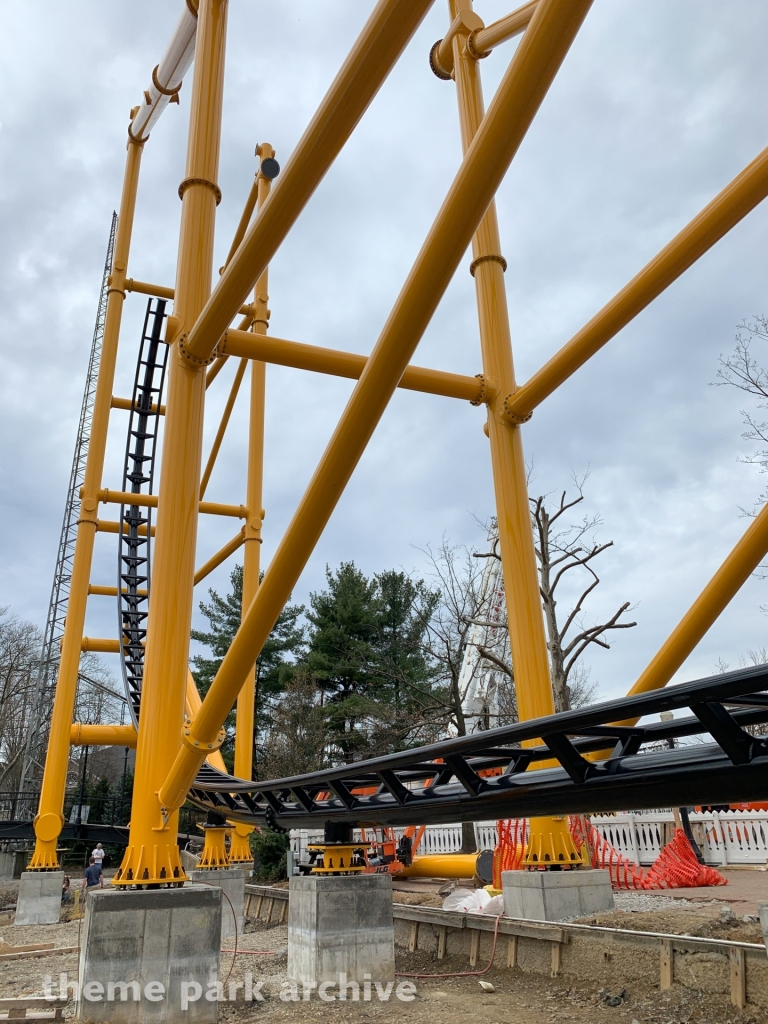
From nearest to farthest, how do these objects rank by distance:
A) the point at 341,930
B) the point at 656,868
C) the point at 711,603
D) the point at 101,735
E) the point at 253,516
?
the point at 711,603, the point at 341,930, the point at 656,868, the point at 253,516, the point at 101,735

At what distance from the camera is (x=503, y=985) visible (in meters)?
7.85

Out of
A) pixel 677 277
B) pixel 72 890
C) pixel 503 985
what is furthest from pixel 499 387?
pixel 72 890

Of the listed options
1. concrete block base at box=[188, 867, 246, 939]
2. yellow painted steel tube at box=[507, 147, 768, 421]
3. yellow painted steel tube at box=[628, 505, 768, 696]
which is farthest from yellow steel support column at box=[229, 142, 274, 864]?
yellow painted steel tube at box=[628, 505, 768, 696]

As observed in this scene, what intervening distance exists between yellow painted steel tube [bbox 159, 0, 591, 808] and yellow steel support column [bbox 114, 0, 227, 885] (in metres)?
1.48

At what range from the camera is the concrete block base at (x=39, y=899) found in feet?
55.9

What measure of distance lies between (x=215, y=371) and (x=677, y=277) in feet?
23.8

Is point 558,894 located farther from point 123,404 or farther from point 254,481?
point 123,404

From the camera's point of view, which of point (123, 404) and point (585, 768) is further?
point (123, 404)

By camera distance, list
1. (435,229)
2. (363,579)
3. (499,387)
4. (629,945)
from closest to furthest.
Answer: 1. (435,229)
2. (629,945)
3. (499,387)
4. (363,579)

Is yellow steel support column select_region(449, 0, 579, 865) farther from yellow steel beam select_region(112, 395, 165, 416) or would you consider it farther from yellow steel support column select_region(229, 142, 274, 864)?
yellow steel beam select_region(112, 395, 165, 416)

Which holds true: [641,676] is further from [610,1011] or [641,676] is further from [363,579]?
[363,579]

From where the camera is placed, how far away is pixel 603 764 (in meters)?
4.74

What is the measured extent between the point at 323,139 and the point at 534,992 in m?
7.58

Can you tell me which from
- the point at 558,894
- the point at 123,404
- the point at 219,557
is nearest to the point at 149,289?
the point at 123,404
